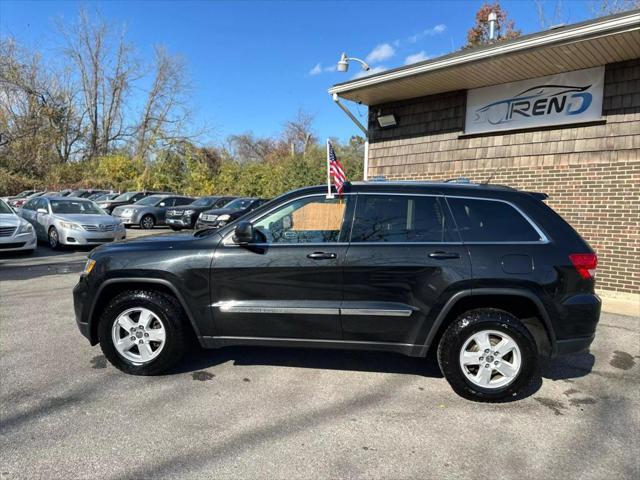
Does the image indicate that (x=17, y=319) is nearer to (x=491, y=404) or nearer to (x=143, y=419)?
(x=143, y=419)

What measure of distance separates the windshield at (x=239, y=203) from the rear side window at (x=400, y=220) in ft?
42.4

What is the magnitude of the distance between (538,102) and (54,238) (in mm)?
11379

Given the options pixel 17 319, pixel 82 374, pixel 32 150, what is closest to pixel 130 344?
pixel 82 374

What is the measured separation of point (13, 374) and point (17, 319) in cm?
186

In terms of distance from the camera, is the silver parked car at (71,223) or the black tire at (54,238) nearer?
the silver parked car at (71,223)

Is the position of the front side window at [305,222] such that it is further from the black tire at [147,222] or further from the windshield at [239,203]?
the black tire at [147,222]

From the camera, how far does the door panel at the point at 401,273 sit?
11.3 ft

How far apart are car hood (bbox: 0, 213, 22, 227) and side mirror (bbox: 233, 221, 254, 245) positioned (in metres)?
8.68

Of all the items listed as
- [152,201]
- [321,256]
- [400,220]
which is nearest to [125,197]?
[152,201]

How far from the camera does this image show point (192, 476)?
250 centimetres

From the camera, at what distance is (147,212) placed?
17219mm

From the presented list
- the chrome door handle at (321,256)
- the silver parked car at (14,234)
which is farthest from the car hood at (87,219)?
the chrome door handle at (321,256)

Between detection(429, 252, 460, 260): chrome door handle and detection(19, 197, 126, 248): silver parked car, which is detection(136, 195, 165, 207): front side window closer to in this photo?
detection(19, 197, 126, 248): silver parked car

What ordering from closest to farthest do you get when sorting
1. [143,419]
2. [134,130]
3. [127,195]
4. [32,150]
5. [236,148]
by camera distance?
[143,419] → [127,195] → [32,150] → [134,130] → [236,148]
